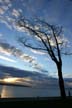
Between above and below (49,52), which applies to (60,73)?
below

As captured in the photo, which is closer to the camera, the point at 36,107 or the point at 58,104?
the point at 36,107

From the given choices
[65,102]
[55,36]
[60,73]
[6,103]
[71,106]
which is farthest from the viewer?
[55,36]

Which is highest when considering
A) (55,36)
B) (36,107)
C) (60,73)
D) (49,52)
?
(55,36)

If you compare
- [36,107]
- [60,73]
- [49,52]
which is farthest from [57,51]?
[36,107]

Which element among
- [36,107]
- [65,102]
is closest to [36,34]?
[65,102]

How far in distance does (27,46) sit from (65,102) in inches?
459

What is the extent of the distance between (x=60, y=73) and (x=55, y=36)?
4.84 metres

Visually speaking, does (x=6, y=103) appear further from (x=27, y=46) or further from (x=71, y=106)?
(x=27, y=46)

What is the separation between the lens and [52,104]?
19359 mm

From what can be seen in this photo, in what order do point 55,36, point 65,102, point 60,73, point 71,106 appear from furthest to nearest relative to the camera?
point 55,36 → point 60,73 → point 65,102 → point 71,106

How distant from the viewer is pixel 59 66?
89.7 feet

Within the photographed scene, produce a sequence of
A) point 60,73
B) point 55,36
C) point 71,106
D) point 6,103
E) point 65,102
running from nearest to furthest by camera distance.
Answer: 1. point 6,103
2. point 71,106
3. point 65,102
4. point 60,73
5. point 55,36

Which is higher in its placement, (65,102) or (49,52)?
(49,52)

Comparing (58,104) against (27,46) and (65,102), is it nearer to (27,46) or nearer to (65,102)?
(65,102)
